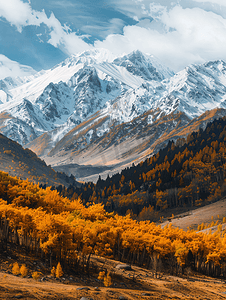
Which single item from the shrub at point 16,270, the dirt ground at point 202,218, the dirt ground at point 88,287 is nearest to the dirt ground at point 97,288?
the dirt ground at point 88,287

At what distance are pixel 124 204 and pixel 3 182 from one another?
332 ft

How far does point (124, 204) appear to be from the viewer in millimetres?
174000

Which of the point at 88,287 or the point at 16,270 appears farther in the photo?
the point at 16,270

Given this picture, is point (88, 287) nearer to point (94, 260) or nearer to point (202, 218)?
point (94, 260)

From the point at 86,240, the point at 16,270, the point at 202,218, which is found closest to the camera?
the point at 16,270

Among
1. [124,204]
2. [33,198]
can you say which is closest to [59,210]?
[33,198]

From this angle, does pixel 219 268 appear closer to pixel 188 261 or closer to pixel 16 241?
pixel 188 261

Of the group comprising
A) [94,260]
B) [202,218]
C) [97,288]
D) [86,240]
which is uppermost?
[202,218]

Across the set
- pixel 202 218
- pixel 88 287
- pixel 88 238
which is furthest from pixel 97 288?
pixel 202 218

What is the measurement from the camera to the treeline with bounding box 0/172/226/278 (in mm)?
44000

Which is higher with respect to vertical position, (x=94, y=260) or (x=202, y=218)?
(x=202, y=218)

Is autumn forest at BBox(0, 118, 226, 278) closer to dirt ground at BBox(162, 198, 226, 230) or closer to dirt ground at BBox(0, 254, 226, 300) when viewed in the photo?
dirt ground at BBox(0, 254, 226, 300)

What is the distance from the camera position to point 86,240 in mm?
47469

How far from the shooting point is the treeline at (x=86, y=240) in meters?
44.0
